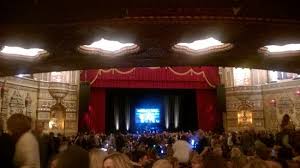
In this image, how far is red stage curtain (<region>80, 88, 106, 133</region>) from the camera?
21734 mm

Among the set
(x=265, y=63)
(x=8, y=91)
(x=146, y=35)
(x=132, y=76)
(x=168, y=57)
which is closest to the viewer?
(x=146, y=35)

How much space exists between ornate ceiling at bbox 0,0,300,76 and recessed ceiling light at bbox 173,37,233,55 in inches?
14.4

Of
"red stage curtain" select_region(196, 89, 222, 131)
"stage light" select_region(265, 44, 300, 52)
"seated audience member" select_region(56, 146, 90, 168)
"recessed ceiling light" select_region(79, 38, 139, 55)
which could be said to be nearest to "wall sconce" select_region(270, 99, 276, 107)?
"red stage curtain" select_region(196, 89, 222, 131)

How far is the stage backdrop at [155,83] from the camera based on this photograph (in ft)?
Answer: 70.5

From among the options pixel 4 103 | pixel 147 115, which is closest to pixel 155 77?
pixel 147 115

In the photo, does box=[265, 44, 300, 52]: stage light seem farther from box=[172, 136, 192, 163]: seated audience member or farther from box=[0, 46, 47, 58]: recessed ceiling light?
box=[0, 46, 47, 58]: recessed ceiling light

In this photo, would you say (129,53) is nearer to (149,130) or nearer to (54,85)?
(54,85)

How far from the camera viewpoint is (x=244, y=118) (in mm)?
22219

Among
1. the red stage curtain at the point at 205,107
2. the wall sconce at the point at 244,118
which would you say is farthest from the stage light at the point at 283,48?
the red stage curtain at the point at 205,107

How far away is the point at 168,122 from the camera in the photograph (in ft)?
Result: 83.0

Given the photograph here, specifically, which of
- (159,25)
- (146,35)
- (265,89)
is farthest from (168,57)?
(265,89)

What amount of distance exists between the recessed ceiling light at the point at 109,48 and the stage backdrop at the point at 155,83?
10.2m

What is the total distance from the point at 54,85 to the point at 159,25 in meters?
13.7

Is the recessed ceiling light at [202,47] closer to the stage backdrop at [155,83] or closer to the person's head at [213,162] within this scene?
the person's head at [213,162]
